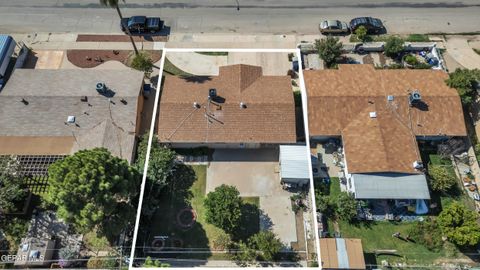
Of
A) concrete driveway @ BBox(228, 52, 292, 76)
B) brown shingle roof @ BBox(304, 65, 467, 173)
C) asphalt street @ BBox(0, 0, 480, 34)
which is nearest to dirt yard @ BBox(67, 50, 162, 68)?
asphalt street @ BBox(0, 0, 480, 34)

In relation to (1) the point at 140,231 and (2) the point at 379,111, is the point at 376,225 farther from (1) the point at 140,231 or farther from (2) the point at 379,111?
(1) the point at 140,231

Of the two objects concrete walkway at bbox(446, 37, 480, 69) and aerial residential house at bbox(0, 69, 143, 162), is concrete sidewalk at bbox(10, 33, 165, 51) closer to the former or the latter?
aerial residential house at bbox(0, 69, 143, 162)

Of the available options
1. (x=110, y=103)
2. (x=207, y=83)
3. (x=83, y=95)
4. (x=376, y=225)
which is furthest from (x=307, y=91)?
(x=83, y=95)

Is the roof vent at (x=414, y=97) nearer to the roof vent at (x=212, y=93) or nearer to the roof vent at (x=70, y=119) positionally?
the roof vent at (x=212, y=93)

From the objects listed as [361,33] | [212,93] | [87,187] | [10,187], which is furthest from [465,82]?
[10,187]

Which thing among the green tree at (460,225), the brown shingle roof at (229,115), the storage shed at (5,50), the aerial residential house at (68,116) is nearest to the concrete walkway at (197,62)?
the brown shingle roof at (229,115)

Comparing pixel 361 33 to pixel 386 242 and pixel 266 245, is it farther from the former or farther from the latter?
pixel 266 245

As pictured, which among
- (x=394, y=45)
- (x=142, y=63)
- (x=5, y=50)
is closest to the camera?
(x=142, y=63)
